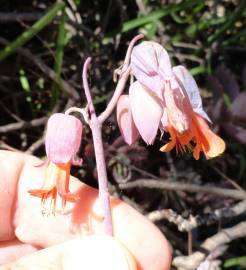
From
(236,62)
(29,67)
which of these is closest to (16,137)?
(29,67)

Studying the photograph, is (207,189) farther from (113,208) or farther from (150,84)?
(150,84)

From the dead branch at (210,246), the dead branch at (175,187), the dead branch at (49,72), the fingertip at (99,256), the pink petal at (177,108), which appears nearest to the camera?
the pink petal at (177,108)

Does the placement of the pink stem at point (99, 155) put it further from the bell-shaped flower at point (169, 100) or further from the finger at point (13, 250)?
the finger at point (13, 250)

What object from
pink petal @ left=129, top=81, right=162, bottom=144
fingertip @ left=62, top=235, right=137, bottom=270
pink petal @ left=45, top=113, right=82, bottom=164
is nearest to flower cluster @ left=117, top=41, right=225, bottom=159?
pink petal @ left=129, top=81, right=162, bottom=144

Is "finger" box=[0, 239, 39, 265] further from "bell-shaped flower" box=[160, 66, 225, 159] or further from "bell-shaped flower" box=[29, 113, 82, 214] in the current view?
"bell-shaped flower" box=[160, 66, 225, 159]

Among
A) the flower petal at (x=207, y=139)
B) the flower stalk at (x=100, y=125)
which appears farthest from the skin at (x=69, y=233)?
the flower petal at (x=207, y=139)

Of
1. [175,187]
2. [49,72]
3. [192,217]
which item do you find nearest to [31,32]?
[49,72]

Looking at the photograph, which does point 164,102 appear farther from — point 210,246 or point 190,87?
point 210,246
